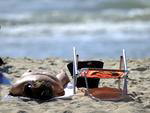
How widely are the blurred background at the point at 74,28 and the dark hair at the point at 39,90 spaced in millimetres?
4794

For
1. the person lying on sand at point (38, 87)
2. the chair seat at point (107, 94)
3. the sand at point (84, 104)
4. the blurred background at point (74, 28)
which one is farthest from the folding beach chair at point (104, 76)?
the blurred background at point (74, 28)

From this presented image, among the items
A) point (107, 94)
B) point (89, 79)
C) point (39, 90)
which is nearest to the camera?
point (39, 90)

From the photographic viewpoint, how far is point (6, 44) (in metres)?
13.9

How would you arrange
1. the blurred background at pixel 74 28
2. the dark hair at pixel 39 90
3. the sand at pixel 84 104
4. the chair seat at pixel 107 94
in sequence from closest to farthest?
the sand at pixel 84 104 < the dark hair at pixel 39 90 < the chair seat at pixel 107 94 < the blurred background at pixel 74 28

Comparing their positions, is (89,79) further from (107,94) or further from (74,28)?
(74,28)

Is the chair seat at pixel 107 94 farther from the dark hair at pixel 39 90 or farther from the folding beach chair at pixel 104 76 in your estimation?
the dark hair at pixel 39 90

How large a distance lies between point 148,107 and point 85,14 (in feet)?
42.2

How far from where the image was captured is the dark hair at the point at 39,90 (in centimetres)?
683

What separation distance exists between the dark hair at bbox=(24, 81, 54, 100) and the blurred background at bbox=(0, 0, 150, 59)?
479 cm

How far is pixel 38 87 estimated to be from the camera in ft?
22.4

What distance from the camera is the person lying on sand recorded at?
686 cm

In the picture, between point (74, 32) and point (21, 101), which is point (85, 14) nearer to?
point (74, 32)

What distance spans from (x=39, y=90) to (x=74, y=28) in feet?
33.2

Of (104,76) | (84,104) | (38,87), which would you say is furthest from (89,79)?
(38,87)
